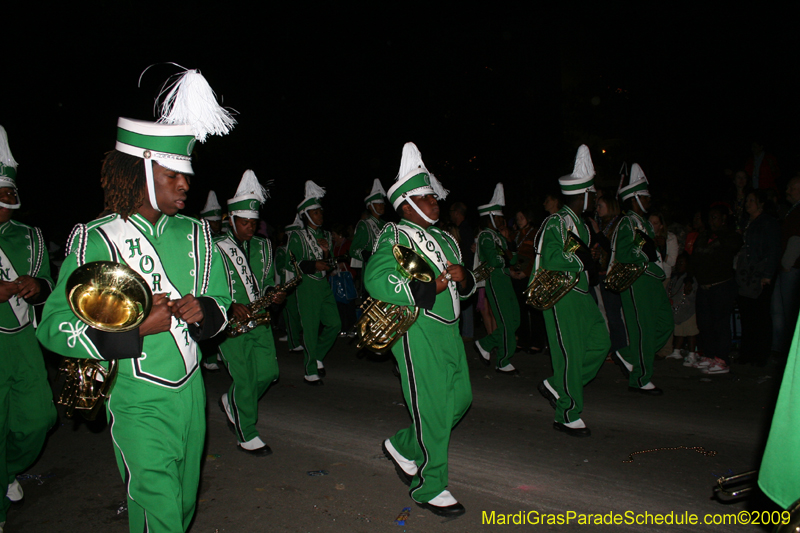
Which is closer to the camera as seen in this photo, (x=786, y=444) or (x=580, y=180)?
(x=786, y=444)

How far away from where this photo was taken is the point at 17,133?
37.2 feet

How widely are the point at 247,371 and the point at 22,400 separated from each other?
1711 millimetres

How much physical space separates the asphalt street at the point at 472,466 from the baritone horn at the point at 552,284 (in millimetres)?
1285

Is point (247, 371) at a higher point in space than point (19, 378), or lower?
→ lower

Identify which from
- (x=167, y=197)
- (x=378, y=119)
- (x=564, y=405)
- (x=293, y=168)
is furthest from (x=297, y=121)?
(x=167, y=197)

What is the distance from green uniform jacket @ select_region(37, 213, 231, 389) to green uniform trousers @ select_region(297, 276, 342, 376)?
188 inches

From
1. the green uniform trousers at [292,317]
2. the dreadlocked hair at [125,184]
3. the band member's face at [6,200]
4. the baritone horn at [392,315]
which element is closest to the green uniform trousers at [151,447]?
the dreadlocked hair at [125,184]

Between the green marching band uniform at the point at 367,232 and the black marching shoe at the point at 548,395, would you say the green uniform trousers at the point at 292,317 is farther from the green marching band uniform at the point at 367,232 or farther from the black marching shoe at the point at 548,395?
the black marching shoe at the point at 548,395

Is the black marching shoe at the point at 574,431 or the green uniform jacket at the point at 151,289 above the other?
the green uniform jacket at the point at 151,289

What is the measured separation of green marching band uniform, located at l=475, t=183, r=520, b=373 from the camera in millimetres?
7914

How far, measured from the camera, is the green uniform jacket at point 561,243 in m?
5.34

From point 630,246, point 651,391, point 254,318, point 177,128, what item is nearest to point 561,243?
point 630,246

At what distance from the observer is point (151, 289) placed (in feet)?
8.42

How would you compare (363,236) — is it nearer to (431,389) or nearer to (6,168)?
(6,168)
